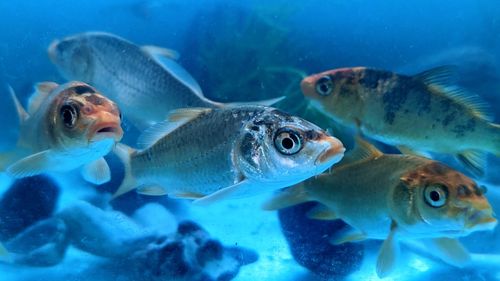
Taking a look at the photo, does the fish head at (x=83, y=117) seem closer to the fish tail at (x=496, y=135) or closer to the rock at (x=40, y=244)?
the rock at (x=40, y=244)

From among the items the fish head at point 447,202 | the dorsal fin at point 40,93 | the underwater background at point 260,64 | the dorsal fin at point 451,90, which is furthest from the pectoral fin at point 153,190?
the dorsal fin at point 451,90

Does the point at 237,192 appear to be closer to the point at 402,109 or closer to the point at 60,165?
the point at 60,165

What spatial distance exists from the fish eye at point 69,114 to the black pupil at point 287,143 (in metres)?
0.98

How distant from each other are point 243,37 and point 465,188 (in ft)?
9.79

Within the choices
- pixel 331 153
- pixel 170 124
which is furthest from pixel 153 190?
pixel 331 153

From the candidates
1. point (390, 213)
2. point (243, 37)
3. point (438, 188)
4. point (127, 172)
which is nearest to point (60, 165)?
point (127, 172)

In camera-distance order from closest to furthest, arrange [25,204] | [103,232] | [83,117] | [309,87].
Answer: [83,117], [309,87], [103,232], [25,204]

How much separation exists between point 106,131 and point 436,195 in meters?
1.58

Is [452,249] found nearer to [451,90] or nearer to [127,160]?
[451,90]

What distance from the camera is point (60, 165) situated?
2383 millimetres

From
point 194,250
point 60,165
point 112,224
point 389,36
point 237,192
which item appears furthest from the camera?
point 389,36

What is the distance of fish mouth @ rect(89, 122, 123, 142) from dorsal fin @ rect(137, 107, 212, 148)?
0.32m

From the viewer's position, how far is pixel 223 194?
1748mm

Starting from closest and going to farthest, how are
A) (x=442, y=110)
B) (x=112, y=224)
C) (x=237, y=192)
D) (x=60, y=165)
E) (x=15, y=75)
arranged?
(x=237, y=192), (x=60, y=165), (x=442, y=110), (x=112, y=224), (x=15, y=75)
